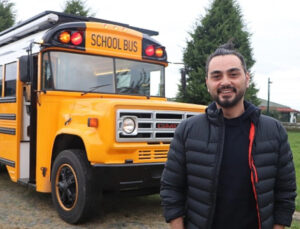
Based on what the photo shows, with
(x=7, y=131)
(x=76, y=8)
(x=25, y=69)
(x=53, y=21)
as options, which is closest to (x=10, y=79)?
(x=7, y=131)

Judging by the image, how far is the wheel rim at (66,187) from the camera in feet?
14.7

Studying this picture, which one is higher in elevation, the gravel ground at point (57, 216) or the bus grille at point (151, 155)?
the bus grille at point (151, 155)

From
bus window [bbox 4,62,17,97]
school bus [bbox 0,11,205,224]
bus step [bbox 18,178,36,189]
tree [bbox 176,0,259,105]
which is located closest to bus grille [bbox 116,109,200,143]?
school bus [bbox 0,11,205,224]

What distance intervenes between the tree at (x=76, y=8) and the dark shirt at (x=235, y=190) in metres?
18.6

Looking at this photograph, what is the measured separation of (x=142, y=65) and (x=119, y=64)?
430mm

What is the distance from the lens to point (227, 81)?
6.34ft

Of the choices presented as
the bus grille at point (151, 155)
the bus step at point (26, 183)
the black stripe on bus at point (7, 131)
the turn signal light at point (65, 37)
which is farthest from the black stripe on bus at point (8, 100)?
the bus grille at point (151, 155)

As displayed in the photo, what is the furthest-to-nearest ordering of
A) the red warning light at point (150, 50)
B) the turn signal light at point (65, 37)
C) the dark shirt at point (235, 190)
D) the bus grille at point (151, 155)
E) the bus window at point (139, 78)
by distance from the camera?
the red warning light at point (150, 50) → the bus window at point (139, 78) → the turn signal light at point (65, 37) → the bus grille at point (151, 155) → the dark shirt at point (235, 190)

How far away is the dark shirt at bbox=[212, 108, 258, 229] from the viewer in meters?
1.91

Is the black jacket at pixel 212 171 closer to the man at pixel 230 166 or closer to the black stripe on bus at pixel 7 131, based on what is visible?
the man at pixel 230 166

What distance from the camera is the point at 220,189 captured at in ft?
6.32

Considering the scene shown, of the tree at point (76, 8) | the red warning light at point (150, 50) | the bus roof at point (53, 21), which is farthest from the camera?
the tree at point (76, 8)

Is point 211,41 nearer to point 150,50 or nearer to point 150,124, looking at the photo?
point 150,50

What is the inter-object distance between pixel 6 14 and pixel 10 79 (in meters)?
19.4
